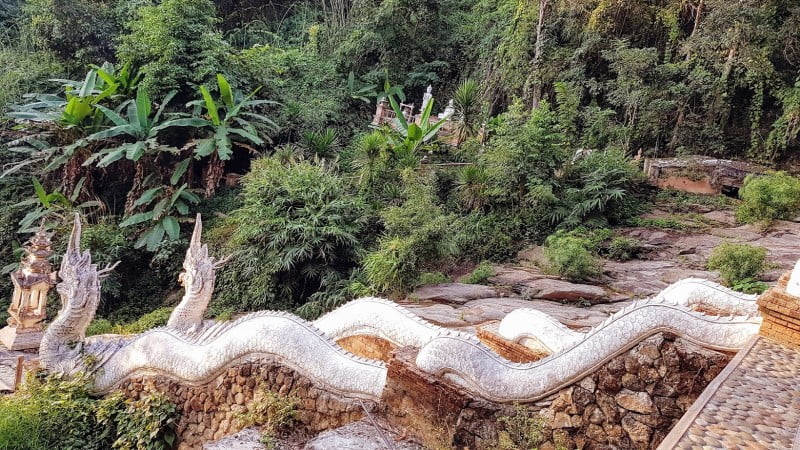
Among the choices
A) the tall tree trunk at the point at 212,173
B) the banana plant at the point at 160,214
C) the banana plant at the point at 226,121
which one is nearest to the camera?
the banana plant at the point at 160,214

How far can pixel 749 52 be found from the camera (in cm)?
1070

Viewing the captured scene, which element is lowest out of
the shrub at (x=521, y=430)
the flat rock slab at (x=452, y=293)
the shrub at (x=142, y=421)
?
the flat rock slab at (x=452, y=293)

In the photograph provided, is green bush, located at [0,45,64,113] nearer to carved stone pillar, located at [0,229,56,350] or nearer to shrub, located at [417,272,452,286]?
carved stone pillar, located at [0,229,56,350]

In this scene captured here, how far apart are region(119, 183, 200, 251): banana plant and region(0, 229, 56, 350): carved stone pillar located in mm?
3614

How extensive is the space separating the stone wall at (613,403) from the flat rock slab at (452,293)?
12.6 feet

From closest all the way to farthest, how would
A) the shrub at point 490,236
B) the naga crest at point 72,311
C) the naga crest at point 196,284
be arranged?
the naga crest at point 72,311 → the naga crest at point 196,284 → the shrub at point 490,236

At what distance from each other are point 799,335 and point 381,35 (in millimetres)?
14368

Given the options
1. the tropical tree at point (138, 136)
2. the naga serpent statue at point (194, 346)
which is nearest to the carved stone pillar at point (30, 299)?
the naga serpent statue at point (194, 346)

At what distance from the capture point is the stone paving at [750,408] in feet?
7.29

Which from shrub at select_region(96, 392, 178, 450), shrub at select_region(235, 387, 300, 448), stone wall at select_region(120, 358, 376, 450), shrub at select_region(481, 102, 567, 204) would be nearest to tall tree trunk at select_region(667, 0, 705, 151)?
shrub at select_region(481, 102, 567, 204)

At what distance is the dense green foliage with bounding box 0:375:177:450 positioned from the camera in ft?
12.6

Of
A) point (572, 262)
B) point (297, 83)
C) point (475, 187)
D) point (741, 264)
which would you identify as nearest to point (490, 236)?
point (475, 187)

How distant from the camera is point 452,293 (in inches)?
286

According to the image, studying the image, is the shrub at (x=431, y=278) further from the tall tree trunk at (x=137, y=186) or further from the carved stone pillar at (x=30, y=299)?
the tall tree trunk at (x=137, y=186)
